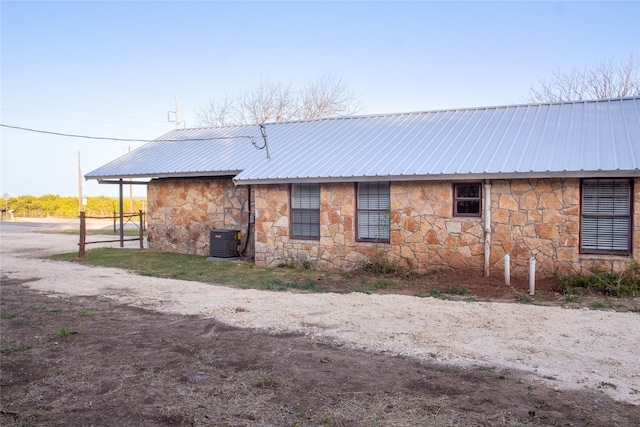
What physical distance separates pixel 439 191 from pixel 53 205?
55211 millimetres

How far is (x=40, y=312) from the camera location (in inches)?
356

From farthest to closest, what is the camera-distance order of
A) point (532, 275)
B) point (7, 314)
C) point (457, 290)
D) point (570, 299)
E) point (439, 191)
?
1. point (439, 191)
2. point (457, 290)
3. point (532, 275)
4. point (570, 299)
5. point (7, 314)

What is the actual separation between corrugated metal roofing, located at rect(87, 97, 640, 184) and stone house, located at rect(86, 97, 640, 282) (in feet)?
0.15

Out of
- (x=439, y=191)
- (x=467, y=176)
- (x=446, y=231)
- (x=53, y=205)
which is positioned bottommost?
(x=446, y=231)

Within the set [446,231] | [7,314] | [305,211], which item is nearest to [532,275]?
[446,231]

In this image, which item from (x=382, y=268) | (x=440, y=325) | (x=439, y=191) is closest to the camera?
(x=440, y=325)

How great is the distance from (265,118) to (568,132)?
27.0 m

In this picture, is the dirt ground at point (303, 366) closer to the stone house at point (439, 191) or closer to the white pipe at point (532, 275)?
the white pipe at point (532, 275)

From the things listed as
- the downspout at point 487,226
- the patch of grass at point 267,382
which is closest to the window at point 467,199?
the downspout at point 487,226

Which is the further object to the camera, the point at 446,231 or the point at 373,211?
the point at 373,211

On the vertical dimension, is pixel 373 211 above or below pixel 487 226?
above

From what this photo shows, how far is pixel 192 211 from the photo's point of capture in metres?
18.3

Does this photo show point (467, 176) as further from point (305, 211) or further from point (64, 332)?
point (64, 332)

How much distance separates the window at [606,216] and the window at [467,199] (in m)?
2.17
